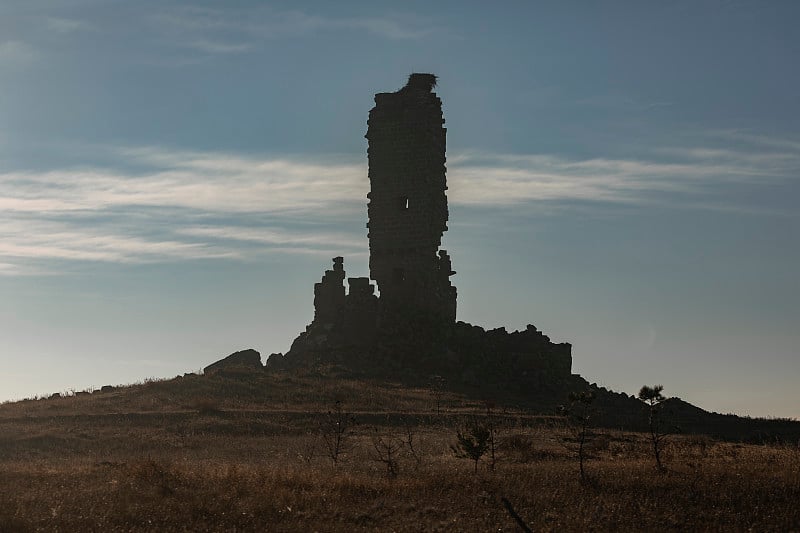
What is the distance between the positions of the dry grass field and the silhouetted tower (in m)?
15.5

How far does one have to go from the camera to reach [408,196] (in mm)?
45812

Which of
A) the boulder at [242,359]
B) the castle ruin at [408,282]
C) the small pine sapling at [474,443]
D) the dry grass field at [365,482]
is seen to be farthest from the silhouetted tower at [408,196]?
the small pine sapling at [474,443]

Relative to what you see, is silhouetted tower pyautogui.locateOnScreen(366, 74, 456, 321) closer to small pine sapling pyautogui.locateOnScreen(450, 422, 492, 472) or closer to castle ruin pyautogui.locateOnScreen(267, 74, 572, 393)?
castle ruin pyautogui.locateOnScreen(267, 74, 572, 393)

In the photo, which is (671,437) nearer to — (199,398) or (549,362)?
(549,362)

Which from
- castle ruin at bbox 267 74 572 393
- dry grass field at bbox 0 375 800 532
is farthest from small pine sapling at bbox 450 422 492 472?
castle ruin at bbox 267 74 572 393

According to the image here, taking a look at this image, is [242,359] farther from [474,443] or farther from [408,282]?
[474,443]

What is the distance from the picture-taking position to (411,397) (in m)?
37.1

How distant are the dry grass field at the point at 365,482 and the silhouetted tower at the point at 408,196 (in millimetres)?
15461

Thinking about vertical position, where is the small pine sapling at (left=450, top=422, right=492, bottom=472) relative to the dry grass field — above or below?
above

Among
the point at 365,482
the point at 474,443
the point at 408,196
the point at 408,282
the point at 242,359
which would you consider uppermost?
the point at 408,196

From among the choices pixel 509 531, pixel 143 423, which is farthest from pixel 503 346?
pixel 509 531

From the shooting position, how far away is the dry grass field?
16.6 m

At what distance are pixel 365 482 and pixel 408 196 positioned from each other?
27.9 m

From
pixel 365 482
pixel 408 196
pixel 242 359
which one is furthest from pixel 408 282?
pixel 365 482
